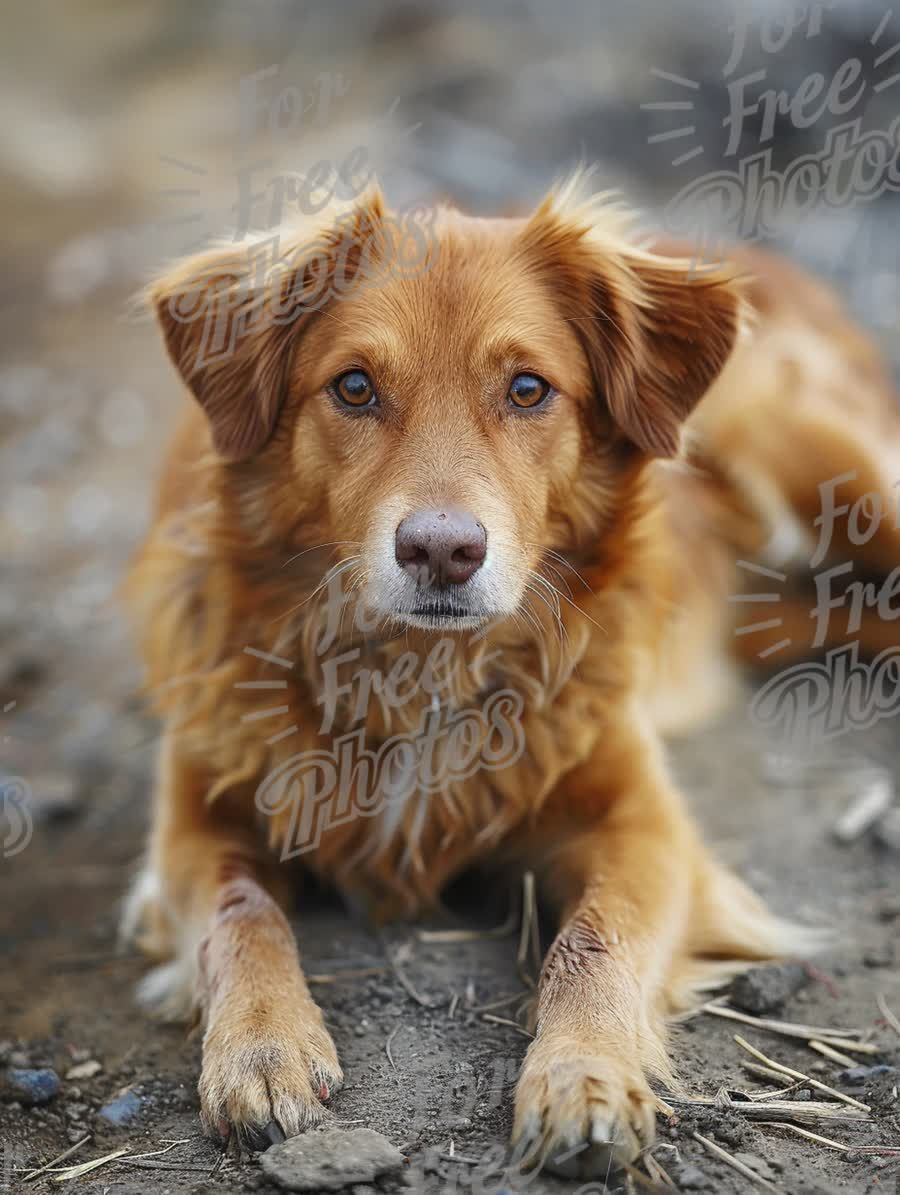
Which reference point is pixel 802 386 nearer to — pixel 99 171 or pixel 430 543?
pixel 430 543

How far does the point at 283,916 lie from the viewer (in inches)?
115

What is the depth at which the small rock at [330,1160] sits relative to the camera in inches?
84.8

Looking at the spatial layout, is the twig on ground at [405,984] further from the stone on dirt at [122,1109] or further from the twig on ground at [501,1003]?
the stone on dirt at [122,1109]

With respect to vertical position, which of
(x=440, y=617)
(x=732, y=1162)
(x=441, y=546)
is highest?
(x=441, y=546)

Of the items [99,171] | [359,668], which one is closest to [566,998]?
[359,668]

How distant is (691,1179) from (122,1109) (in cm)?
122

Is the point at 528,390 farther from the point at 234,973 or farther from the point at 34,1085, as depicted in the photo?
the point at 34,1085

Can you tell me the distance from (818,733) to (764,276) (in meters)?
2.05

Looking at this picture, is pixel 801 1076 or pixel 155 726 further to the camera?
pixel 155 726

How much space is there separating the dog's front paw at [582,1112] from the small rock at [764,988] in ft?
2.10

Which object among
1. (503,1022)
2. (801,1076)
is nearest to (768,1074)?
(801,1076)

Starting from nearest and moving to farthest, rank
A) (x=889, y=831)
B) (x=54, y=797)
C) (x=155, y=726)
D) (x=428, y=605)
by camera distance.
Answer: (x=428, y=605) → (x=889, y=831) → (x=54, y=797) → (x=155, y=726)

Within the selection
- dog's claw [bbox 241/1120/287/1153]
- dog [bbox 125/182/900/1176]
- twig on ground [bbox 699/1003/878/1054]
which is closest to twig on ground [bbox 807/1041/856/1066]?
twig on ground [bbox 699/1003/878/1054]

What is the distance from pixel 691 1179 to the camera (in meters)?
2.17
